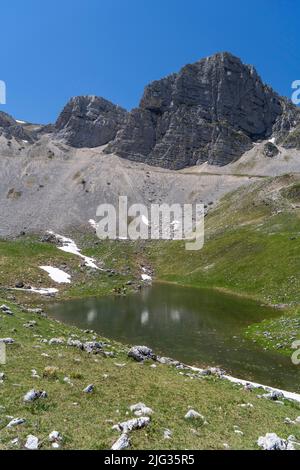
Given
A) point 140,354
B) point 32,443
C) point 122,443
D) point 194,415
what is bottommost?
point 140,354

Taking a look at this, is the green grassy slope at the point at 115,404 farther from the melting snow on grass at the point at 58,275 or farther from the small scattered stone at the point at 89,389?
the melting snow on grass at the point at 58,275

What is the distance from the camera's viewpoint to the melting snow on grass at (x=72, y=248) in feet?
350

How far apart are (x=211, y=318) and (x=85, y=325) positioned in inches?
673

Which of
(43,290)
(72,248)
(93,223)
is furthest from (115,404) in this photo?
(93,223)

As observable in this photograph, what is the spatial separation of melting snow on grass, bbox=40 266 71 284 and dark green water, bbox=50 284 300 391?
1655 cm

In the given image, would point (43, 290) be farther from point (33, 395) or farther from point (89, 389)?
point (33, 395)

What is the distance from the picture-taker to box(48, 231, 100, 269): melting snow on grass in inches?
4196

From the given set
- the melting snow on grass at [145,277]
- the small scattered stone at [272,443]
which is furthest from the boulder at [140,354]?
the melting snow on grass at [145,277]

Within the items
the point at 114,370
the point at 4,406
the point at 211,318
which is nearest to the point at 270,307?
the point at 211,318

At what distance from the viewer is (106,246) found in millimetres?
125750

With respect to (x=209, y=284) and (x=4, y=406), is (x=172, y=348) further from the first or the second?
(x=209, y=284)

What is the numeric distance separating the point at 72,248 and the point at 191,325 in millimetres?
79229

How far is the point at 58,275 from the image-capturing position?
90.2m

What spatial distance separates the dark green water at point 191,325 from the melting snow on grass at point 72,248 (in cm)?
2854
